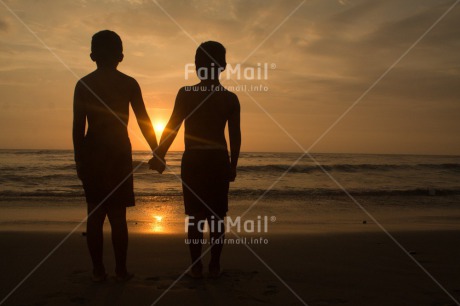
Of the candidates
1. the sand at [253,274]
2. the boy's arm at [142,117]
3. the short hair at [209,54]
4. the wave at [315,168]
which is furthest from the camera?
the wave at [315,168]

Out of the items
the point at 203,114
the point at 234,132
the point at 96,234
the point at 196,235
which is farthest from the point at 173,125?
the point at 96,234

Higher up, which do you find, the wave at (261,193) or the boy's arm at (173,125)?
the boy's arm at (173,125)

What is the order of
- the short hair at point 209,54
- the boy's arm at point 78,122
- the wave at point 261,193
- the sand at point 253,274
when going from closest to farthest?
the sand at point 253,274
the boy's arm at point 78,122
the short hair at point 209,54
the wave at point 261,193

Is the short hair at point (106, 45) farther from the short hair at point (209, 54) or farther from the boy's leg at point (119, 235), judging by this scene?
the boy's leg at point (119, 235)

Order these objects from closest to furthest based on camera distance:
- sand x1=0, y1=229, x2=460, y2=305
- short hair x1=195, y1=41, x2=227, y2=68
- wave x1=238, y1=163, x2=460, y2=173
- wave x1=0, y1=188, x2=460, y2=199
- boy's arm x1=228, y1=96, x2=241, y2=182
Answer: sand x1=0, y1=229, x2=460, y2=305, short hair x1=195, y1=41, x2=227, y2=68, boy's arm x1=228, y1=96, x2=241, y2=182, wave x1=0, y1=188, x2=460, y2=199, wave x1=238, y1=163, x2=460, y2=173

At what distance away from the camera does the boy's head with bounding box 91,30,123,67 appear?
3.47m

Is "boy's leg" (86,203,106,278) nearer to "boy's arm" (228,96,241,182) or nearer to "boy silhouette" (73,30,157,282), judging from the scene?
"boy silhouette" (73,30,157,282)

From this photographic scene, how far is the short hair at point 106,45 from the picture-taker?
11.4 feet

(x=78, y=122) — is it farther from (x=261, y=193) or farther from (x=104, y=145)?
(x=261, y=193)

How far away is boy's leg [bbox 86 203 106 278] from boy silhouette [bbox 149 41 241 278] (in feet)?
2.04

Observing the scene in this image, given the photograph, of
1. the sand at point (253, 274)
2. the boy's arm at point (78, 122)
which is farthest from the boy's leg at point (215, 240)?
the boy's arm at point (78, 122)

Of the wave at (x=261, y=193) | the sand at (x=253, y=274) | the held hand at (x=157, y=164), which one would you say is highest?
the held hand at (x=157, y=164)

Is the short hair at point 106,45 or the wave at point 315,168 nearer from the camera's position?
the short hair at point 106,45

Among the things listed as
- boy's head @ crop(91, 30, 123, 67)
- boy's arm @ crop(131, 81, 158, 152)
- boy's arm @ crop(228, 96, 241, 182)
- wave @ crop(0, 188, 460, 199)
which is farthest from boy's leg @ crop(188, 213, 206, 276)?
wave @ crop(0, 188, 460, 199)
